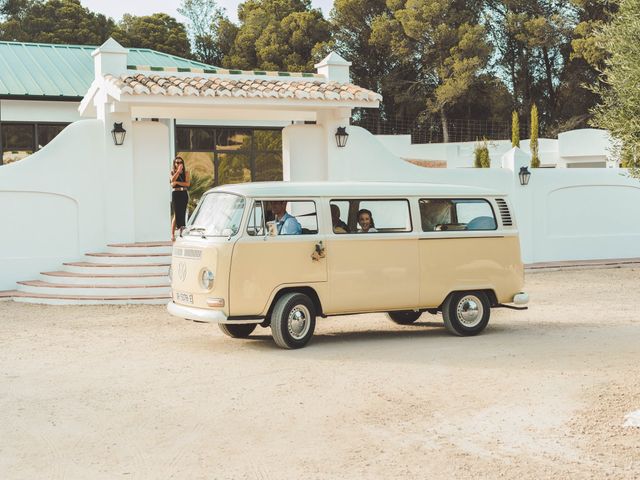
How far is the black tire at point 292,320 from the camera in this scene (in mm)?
10617

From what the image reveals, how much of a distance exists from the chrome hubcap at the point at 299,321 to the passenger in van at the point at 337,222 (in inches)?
42.6

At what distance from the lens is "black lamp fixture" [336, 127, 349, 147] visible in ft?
63.4

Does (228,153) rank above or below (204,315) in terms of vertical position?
above

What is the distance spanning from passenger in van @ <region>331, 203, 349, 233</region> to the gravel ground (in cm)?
140

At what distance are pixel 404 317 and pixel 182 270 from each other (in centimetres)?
353

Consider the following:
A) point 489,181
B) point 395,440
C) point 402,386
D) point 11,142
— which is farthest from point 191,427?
point 11,142

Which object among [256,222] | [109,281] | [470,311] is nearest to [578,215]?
[470,311]

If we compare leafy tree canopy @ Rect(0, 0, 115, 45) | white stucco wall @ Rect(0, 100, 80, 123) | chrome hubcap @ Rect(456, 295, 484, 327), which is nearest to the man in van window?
chrome hubcap @ Rect(456, 295, 484, 327)

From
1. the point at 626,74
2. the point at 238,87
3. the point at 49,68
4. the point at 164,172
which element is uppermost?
the point at 49,68

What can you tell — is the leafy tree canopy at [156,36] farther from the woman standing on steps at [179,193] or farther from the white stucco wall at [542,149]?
the woman standing on steps at [179,193]

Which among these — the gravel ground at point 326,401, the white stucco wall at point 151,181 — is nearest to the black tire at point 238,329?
the gravel ground at point 326,401

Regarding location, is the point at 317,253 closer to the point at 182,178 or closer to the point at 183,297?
the point at 183,297

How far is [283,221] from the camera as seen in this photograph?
10953mm

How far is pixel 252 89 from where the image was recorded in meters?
18.4
